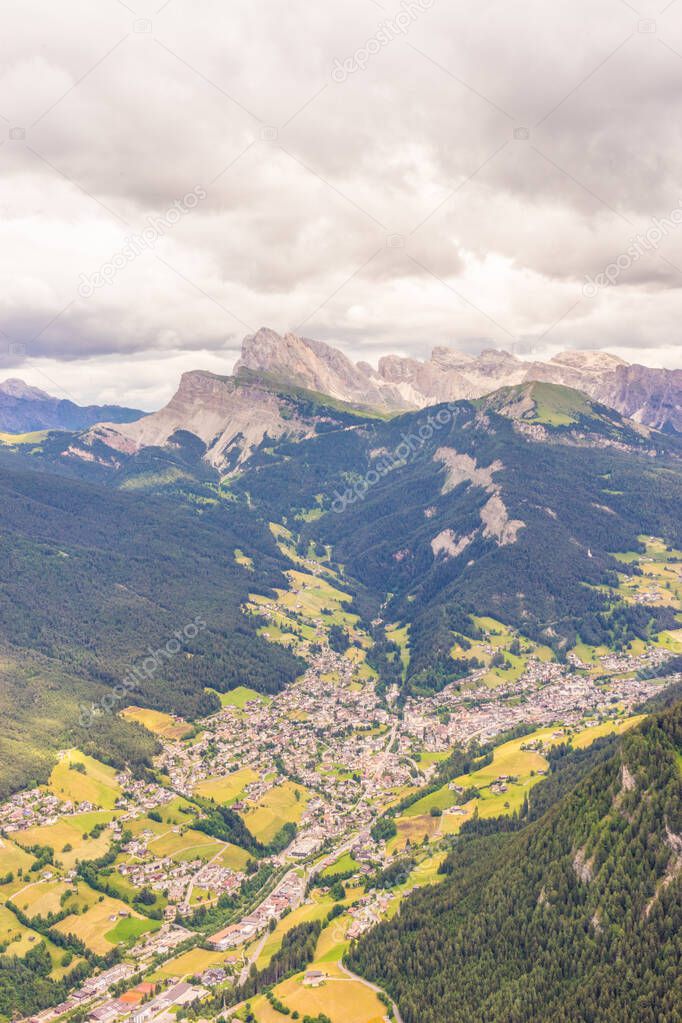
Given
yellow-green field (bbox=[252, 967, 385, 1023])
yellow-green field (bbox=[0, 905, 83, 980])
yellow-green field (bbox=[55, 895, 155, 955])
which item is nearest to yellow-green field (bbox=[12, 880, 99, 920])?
yellow-green field (bbox=[55, 895, 155, 955])

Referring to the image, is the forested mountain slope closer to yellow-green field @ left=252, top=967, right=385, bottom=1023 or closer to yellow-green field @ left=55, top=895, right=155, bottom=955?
yellow-green field @ left=252, top=967, right=385, bottom=1023

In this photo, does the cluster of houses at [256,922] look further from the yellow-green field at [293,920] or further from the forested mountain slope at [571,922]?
the forested mountain slope at [571,922]

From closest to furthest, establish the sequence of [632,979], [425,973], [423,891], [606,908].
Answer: [632,979], [606,908], [425,973], [423,891]

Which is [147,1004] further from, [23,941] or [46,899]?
[46,899]

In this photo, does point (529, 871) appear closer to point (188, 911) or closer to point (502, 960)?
point (502, 960)

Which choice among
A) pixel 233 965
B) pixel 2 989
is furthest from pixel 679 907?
pixel 2 989

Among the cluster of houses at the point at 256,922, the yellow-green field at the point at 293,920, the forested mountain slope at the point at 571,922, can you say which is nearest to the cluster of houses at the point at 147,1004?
the yellow-green field at the point at 293,920

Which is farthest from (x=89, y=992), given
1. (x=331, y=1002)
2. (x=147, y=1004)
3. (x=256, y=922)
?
(x=331, y=1002)

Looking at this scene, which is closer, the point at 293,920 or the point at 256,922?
the point at 293,920
